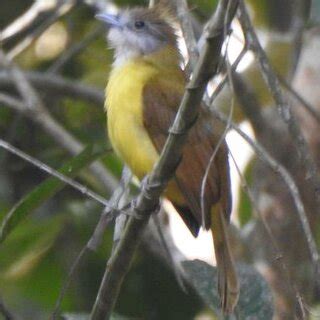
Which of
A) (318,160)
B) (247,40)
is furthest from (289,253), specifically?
(247,40)

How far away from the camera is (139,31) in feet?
15.5

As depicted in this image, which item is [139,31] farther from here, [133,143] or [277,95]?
[277,95]

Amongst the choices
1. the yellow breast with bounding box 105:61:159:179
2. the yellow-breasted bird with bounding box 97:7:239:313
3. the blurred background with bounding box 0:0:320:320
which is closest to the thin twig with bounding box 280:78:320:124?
the blurred background with bounding box 0:0:320:320

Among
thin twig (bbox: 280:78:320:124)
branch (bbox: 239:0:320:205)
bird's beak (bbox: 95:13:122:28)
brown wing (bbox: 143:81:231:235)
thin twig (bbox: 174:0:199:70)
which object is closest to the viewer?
branch (bbox: 239:0:320:205)

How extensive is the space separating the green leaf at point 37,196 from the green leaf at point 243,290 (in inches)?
18.7

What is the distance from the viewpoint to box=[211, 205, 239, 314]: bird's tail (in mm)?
3576

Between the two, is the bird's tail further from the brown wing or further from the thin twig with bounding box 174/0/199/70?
the thin twig with bounding box 174/0/199/70

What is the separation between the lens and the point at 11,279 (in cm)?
488

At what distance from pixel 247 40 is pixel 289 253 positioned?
206 centimetres

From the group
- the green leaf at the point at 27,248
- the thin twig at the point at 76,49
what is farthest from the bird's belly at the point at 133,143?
the thin twig at the point at 76,49

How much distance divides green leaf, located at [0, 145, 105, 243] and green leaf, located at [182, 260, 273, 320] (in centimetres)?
48

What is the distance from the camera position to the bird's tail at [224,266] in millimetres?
3576

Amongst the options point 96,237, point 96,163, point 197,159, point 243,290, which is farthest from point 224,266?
point 96,163

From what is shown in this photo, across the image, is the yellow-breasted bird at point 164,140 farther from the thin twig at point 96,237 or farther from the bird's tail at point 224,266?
the thin twig at point 96,237
